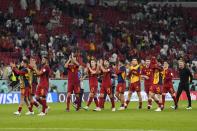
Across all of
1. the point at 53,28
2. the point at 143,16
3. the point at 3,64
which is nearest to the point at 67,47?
the point at 53,28

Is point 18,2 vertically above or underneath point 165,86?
above

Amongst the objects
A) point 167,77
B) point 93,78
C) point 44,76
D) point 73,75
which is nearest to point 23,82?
point 44,76

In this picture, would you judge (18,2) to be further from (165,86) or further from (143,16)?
(165,86)

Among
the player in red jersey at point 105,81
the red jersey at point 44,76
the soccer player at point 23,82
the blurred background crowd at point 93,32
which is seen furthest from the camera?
the blurred background crowd at point 93,32

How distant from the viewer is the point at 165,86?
28484 millimetres

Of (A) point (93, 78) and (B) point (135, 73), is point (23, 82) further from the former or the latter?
(B) point (135, 73)

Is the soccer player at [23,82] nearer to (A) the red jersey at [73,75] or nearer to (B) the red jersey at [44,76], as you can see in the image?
(B) the red jersey at [44,76]

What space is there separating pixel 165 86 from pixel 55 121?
8.25 metres

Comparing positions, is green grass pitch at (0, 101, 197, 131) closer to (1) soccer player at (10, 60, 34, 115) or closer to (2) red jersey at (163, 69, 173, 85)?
(1) soccer player at (10, 60, 34, 115)

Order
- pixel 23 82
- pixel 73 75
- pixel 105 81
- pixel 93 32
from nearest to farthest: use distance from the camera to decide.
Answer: pixel 23 82, pixel 73 75, pixel 105 81, pixel 93 32

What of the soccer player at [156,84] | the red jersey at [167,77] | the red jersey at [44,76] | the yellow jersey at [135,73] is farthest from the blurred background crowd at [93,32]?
the red jersey at [44,76]

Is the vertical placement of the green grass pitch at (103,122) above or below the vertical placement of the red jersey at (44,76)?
below

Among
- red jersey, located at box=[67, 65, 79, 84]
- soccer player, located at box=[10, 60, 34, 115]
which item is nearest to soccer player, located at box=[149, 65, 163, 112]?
red jersey, located at box=[67, 65, 79, 84]

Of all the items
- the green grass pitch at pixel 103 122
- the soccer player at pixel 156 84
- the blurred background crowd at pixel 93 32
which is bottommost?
the green grass pitch at pixel 103 122
